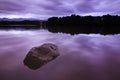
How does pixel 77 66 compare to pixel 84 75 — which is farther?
pixel 77 66

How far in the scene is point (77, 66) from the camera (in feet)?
20.4

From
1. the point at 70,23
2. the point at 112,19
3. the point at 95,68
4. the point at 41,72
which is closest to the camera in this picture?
the point at 41,72

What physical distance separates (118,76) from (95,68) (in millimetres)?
1142

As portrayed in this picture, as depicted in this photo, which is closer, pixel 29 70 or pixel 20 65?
pixel 29 70

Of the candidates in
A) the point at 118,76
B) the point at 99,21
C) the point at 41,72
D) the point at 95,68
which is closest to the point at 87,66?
the point at 95,68

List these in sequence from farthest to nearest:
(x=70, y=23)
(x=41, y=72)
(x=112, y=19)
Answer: (x=70, y=23) < (x=112, y=19) < (x=41, y=72)

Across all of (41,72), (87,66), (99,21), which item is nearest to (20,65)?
(41,72)

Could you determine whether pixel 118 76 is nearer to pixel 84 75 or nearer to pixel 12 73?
pixel 84 75

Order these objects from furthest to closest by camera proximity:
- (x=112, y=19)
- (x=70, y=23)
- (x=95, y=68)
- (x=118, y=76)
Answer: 1. (x=70, y=23)
2. (x=112, y=19)
3. (x=95, y=68)
4. (x=118, y=76)

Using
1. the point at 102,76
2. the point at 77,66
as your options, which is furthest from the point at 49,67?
the point at 102,76

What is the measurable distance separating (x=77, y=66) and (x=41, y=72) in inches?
71.4

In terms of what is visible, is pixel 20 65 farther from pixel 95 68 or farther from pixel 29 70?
pixel 95 68

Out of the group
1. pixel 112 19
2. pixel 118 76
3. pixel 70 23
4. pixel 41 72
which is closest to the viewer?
pixel 118 76

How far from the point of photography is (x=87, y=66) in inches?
245
